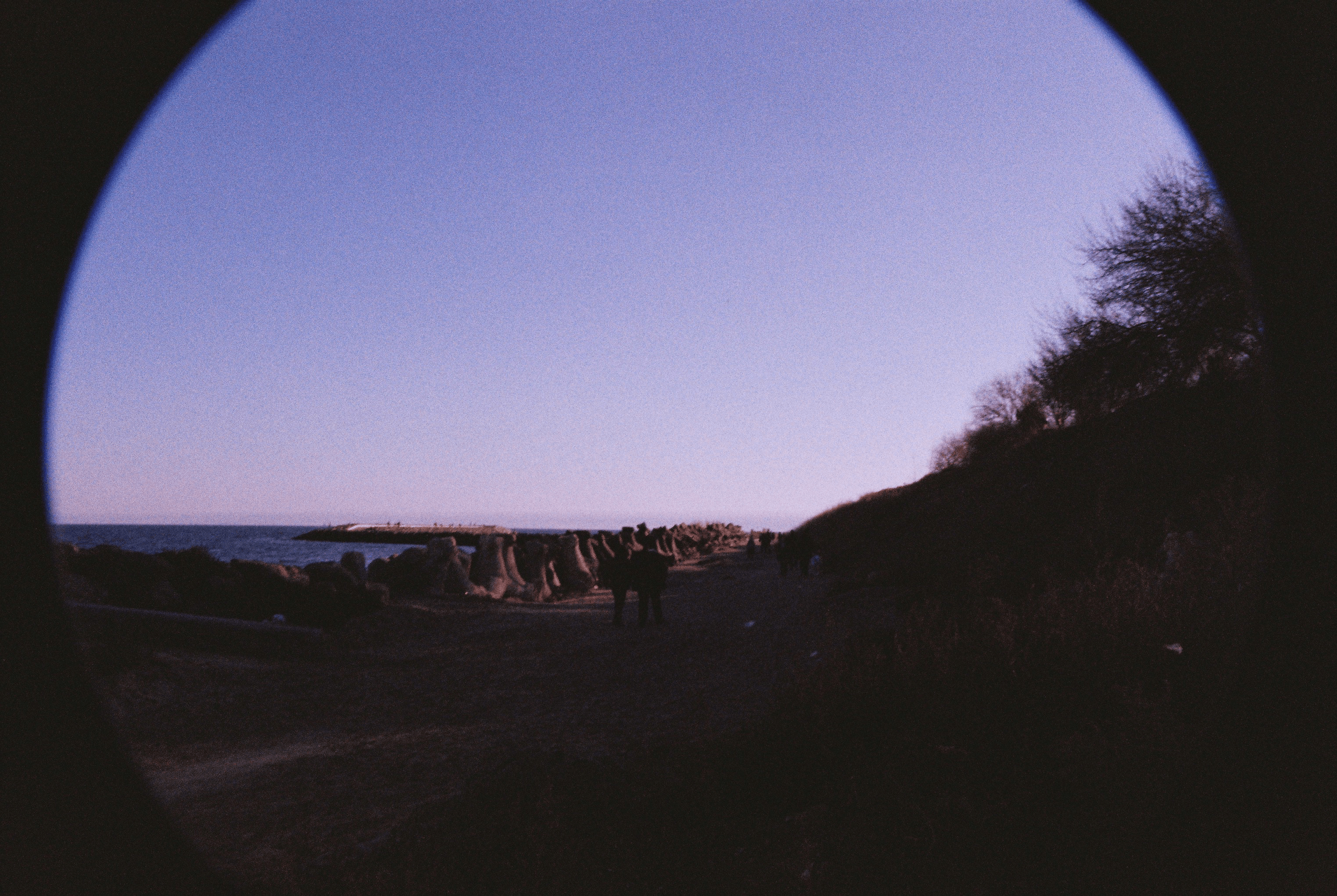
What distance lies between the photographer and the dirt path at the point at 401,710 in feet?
12.8

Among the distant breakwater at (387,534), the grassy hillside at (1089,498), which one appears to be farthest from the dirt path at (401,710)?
the distant breakwater at (387,534)

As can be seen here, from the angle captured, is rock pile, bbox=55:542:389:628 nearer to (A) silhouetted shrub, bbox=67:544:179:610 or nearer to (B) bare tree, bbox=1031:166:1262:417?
(A) silhouetted shrub, bbox=67:544:179:610

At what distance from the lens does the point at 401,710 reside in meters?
6.41

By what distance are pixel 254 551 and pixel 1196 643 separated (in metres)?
72.8

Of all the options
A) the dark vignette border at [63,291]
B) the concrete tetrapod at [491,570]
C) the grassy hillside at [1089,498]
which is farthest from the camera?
the concrete tetrapod at [491,570]

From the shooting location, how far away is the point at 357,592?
11.6m

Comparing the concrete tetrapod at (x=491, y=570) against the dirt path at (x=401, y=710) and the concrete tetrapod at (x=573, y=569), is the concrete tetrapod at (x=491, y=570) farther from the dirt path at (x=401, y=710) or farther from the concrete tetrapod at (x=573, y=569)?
the dirt path at (x=401, y=710)

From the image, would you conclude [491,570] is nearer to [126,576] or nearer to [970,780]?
[126,576]

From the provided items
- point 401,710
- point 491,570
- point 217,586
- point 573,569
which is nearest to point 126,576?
point 217,586

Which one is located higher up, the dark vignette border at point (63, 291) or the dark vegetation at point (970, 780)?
the dark vignette border at point (63, 291)

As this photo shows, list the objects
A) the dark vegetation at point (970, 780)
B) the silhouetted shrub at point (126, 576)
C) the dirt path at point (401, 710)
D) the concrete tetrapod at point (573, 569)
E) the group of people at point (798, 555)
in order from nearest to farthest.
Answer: the dark vegetation at point (970, 780), the dirt path at point (401, 710), the silhouetted shrub at point (126, 576), the concrete tetrapod at point (573, 569), the group of people at point (798, 555)

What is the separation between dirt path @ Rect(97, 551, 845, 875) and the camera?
389 cm

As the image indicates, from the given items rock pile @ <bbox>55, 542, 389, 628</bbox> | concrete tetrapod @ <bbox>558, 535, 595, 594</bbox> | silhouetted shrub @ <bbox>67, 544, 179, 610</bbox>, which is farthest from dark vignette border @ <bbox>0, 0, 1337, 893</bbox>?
concrete tetrapod @ <bbox>558, 535, 595, 594</bbox>

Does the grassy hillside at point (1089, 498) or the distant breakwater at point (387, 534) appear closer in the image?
the grassy hillside at point (1089, 498)
